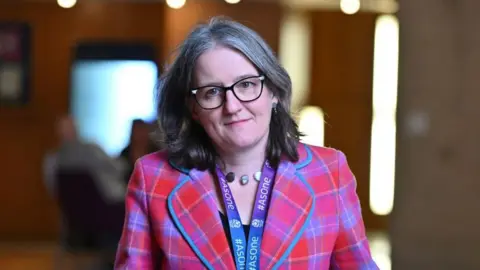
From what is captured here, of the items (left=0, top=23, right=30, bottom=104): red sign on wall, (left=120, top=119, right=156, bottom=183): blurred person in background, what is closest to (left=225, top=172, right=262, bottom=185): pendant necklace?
(left=120, top=119, right=156, bottom=183): blurred person in background

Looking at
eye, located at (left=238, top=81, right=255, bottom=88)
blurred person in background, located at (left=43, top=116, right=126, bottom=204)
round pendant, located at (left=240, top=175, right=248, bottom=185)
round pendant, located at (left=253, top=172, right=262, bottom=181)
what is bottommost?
blurred person in background, located at (left=43, top=116, right=126, bottom=204)

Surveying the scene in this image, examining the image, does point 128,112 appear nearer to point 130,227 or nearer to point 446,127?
point 446,127

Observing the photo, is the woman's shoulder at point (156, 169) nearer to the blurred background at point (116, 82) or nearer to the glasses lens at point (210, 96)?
the glasses lens at point (210, 96)

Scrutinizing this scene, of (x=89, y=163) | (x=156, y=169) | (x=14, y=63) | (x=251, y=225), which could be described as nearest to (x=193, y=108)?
(x=156, y=169)

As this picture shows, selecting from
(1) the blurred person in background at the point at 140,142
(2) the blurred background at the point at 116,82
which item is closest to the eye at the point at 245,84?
(1) the blurred person in background at the point at 140,142

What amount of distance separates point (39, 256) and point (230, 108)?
709cm

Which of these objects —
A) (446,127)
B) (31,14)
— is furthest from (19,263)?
(446,127)

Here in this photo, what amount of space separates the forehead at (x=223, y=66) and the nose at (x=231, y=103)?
0.07ft

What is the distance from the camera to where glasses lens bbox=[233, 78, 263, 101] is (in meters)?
1.50

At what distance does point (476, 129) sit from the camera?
5973mm

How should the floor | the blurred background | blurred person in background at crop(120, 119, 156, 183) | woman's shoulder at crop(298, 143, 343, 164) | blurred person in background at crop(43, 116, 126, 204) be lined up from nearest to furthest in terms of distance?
1. woman's shoulder at crop(298, 143, 343, 164)
2. blurred person in background at crop(120, 119, 156, 183)
3. blurred person in background at crop(43, 116, 126, 204)
4. the floor
5. the blurred background

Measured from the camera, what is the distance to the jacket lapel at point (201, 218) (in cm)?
149

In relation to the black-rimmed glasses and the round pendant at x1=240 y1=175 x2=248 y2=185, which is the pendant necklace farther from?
the black-rimmed glasses

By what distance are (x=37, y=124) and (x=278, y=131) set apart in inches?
310
